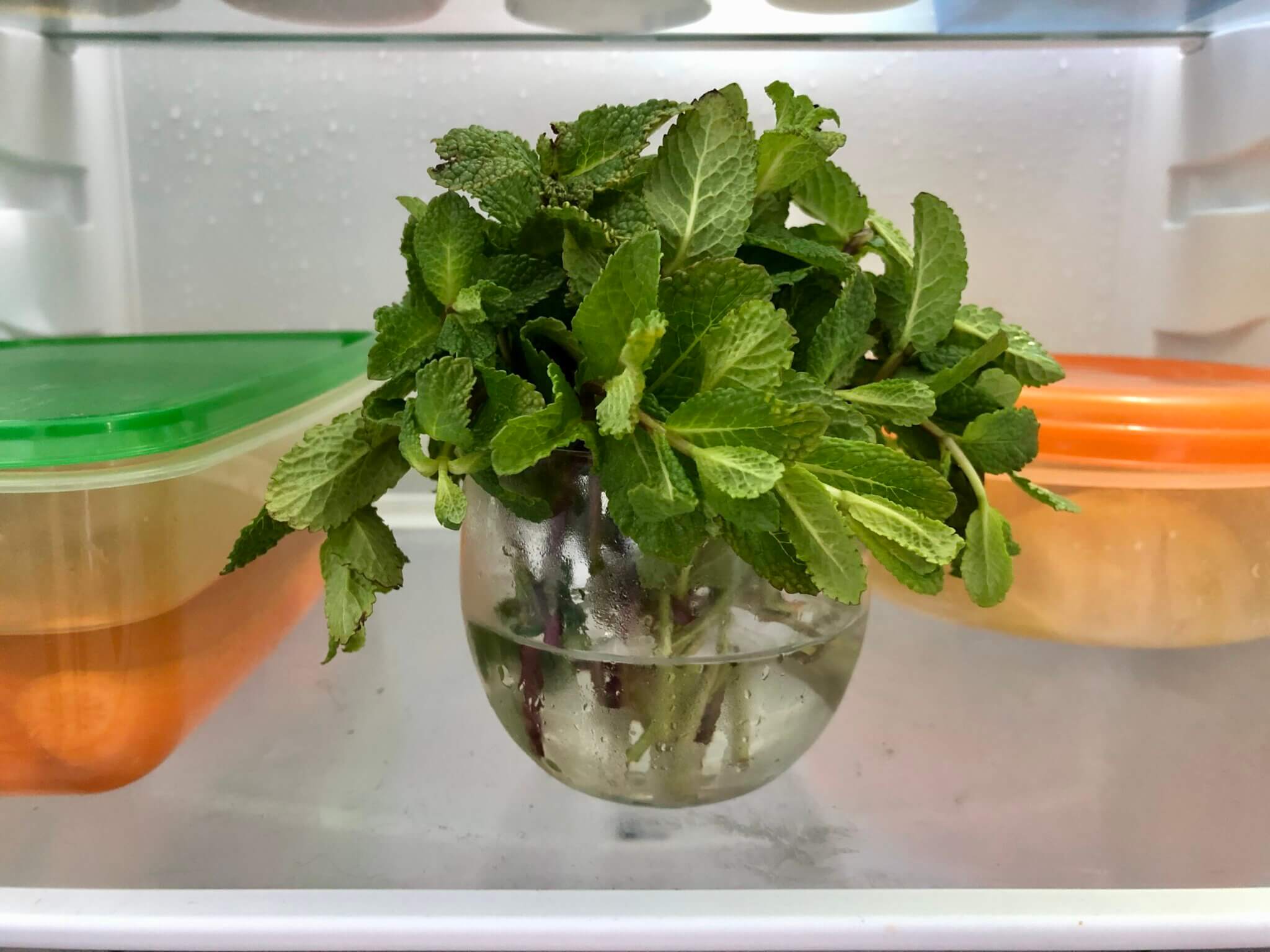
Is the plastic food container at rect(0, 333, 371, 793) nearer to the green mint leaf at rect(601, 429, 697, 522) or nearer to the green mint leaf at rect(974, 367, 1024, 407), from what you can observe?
the green mint leaf at rect(601, 429, 697, 522)

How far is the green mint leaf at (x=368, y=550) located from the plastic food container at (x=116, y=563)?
0.39 feet

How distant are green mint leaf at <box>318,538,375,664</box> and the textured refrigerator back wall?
0.54m

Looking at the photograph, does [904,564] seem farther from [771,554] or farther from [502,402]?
[502,402]

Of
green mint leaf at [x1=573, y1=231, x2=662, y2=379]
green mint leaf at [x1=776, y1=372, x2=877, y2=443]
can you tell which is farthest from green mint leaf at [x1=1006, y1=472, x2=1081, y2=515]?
green mint leaf at [x1=573, y1=231, x2=662, y2=379]

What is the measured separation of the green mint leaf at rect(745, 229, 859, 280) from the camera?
362mm

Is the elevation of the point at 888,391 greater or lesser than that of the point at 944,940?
greater

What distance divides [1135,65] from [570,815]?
805mm

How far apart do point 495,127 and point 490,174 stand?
1.72 ft

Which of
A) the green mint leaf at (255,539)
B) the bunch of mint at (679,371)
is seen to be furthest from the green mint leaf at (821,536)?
the green mint leaf at (255,539)

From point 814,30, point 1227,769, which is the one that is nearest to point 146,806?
point 1227,769

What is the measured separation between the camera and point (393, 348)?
0.35 meters

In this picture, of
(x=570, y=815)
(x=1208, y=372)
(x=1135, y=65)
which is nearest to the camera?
(x=570, y=815)

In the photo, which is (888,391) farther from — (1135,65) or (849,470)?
(1135,65)

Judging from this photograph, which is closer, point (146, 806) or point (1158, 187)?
point (146, 806)
